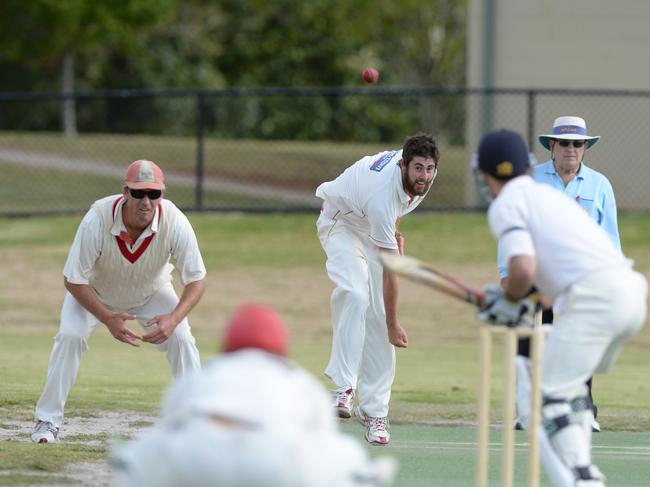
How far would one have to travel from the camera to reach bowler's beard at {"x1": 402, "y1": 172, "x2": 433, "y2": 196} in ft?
26.9

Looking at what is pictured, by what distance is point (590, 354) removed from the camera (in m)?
5.89

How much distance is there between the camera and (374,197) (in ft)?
27.5

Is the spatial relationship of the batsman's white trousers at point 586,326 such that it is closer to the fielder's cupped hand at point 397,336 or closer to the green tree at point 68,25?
the fielder's cupped hand at point 397,336

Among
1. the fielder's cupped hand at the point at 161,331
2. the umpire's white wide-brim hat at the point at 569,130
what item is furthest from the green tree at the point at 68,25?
the fielder's cupped hand at the point at 161,331

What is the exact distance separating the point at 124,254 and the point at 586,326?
10.3 feet

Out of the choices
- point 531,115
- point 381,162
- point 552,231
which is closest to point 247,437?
point 552,231

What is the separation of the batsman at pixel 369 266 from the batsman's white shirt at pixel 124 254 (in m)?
1.06

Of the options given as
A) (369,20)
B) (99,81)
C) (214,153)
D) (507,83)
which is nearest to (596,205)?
(507,83)

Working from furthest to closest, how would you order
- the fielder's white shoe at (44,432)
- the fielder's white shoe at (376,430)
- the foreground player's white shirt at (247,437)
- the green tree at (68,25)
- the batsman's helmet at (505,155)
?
1. the green tree at (68,25)
2. the fielder's white shoe at (376,430)
3. the fielder's white shoe at (44,432)
4. the batsman's helmet at (505,155)
5. the foreground player's white shirt at (247,437)

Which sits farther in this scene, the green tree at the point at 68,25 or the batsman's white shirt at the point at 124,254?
the green tree at the point at 68,25

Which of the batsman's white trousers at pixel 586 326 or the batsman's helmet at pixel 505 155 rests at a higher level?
the batsman's helmet at pixel 505 155

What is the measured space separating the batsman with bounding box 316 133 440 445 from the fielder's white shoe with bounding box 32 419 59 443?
5.63 feet

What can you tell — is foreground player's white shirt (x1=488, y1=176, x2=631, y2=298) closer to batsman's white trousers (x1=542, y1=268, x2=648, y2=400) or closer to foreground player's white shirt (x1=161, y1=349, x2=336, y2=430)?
batsman's white trousers (x1=542, y1=268, x2=648, y2=400)

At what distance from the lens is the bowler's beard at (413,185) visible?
8195mm
